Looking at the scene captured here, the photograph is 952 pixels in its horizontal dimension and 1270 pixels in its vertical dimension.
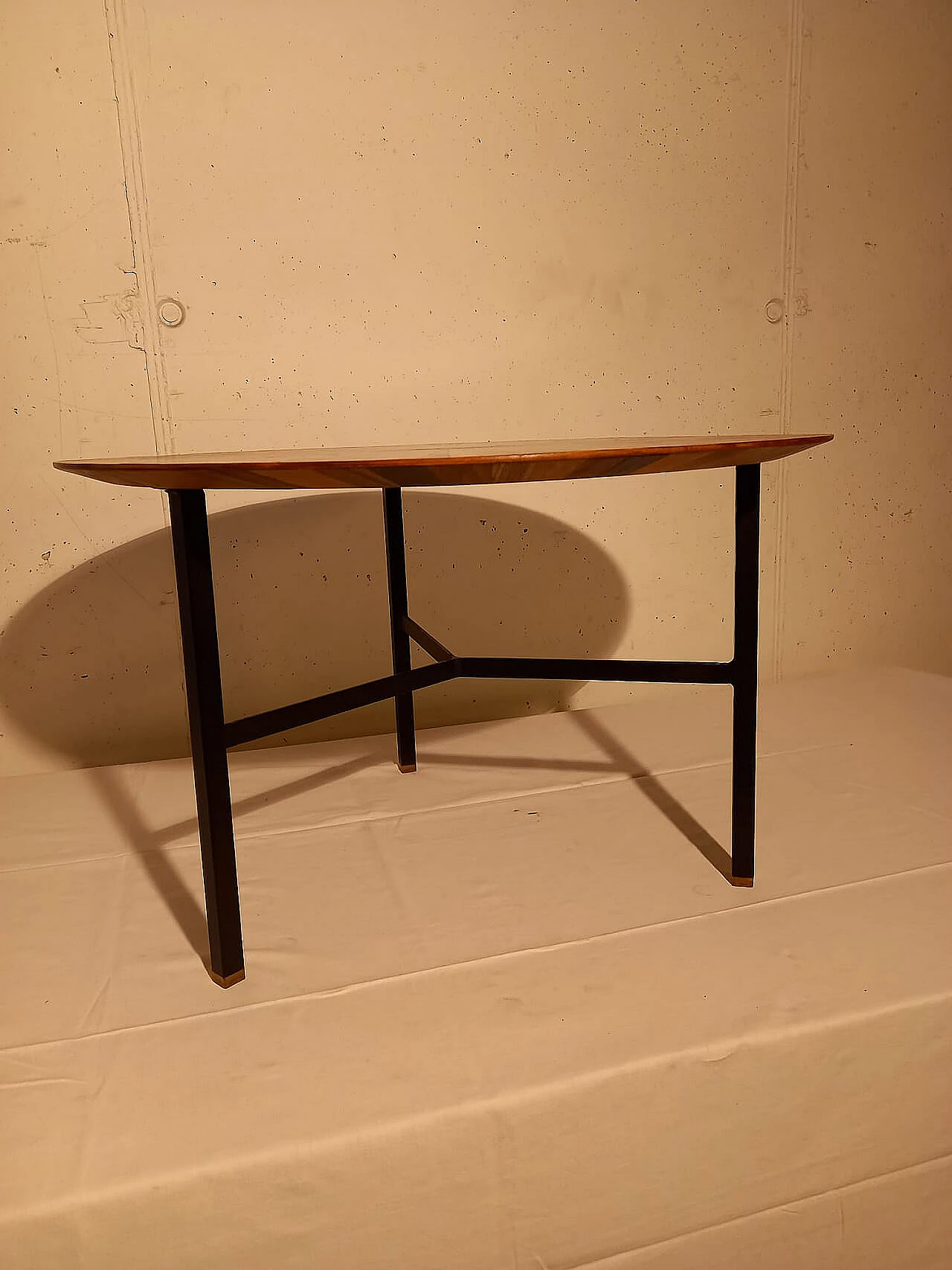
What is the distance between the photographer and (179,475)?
1.00 meters

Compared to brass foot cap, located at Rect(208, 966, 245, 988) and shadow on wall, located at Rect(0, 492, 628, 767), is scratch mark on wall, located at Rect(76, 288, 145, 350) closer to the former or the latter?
shadow on wall, located at Rect(0, 492, 628, 767)

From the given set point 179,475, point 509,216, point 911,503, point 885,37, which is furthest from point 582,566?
point 885,37

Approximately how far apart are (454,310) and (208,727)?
1312mm

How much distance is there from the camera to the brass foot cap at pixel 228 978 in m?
1.15

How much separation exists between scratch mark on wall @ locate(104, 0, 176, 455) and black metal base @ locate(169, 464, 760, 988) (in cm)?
78

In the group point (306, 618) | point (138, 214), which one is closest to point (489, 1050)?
point (306, 618)

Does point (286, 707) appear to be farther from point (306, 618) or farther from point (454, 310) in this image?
point (454, 310)

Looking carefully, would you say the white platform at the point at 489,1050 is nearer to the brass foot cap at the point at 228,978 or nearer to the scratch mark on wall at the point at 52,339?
the brass foot cap at the point at 228,978

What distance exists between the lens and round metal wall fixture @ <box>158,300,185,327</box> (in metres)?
1.88

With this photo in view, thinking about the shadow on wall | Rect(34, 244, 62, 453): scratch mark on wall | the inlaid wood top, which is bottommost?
the shadow on wall

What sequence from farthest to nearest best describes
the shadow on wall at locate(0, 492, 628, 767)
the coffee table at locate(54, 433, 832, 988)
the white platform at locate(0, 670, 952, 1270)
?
1. the shadow on wall at locate(0, 492, 628, 767)
2. the coffee table at locate(54, 433, 832, 988)
3. the white platform at locate(0, 670, 952, 1270)

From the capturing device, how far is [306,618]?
212cm

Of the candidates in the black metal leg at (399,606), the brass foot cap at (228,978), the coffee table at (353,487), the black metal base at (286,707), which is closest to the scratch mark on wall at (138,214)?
the black metal leg at (399,606)

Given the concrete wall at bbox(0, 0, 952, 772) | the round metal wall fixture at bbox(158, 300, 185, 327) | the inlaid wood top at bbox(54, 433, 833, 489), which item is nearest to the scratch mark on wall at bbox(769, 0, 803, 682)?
the concrete wall at bbox(0, 0, 952, 772)
